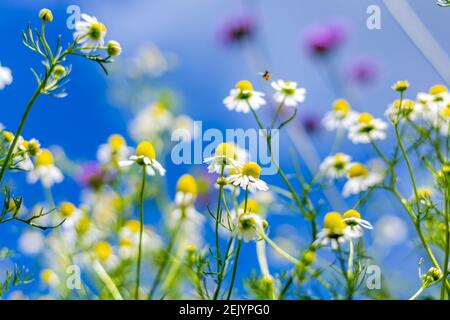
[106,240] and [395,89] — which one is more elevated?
[395,89]

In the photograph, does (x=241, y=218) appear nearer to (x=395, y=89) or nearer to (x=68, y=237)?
(x=395, y=89)

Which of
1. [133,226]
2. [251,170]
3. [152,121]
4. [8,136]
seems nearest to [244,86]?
[251,170]

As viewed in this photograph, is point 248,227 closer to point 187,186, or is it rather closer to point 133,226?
point 187,186

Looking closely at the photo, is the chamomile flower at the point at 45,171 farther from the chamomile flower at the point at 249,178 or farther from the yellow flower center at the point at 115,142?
the chamomile flower at the point at 249,178

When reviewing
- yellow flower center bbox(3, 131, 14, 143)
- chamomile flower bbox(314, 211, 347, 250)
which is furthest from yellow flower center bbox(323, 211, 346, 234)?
yellow flower center bbox(3, 131, 14, 143)

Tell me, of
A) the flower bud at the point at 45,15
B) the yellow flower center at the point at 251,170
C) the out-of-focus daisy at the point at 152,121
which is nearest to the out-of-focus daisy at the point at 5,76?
the flower bud at the point at 45,15

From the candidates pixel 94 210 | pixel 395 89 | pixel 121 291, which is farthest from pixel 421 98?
pixel 94 210
